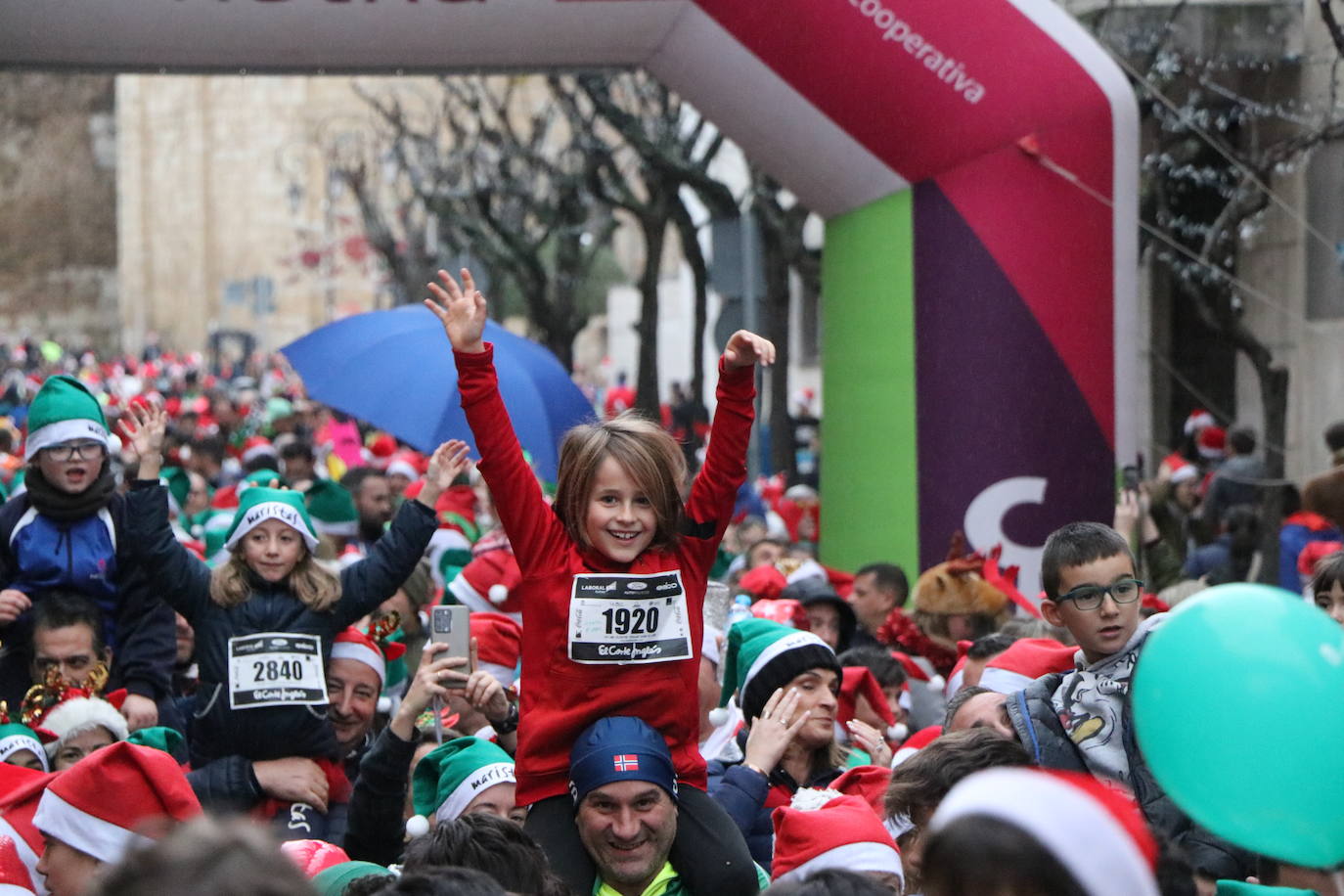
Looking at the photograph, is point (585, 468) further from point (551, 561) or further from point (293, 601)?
point (293, 601)

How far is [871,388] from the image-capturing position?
960 centimetres

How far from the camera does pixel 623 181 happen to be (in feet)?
73.8

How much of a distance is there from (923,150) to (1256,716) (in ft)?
21.0

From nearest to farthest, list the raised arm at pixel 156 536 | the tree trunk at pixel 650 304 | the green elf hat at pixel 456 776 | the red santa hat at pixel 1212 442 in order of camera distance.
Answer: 1. the green elf hat at pixel 456 776
2. the raised arm at pixel 156 536
3. the red santa hat at pixel 1212 442
4. the tree trunk at pixel 650 304

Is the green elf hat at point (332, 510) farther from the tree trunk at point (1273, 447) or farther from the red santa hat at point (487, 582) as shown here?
the tree trunk at point (1273, 447)

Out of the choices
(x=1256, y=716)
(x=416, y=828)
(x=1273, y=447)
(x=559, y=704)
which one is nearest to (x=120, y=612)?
(x=416, y=828)

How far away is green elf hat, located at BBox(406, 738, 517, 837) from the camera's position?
4762mm

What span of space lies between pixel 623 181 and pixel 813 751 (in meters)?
17.6

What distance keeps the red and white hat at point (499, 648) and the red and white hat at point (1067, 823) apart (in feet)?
14.4

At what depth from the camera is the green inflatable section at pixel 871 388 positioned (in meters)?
9.27

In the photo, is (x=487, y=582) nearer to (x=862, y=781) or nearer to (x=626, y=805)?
(x=862, y=781)

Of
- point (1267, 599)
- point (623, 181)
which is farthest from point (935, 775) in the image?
point (623, 181)

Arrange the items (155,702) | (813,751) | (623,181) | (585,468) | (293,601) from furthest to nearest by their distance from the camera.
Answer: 1. (623,181)
2. (155,702)
3. (293,601)
4. (813,751)
5. (585,468)

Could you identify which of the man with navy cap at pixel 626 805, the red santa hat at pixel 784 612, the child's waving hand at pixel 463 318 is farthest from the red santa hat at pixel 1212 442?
the man with navy cap at pixel 626 805
